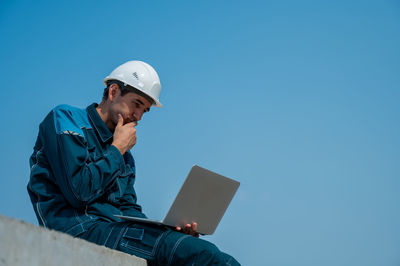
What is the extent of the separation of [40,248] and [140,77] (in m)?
2.28

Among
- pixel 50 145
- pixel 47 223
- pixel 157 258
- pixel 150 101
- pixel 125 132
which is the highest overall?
pixel 150 101

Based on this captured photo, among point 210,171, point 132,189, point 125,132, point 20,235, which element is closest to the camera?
point 20,235

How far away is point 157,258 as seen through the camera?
113 inches

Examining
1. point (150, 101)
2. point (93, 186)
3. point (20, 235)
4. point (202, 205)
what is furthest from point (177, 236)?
point (150, 101)

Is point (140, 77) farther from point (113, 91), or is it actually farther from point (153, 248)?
point (153, 248)

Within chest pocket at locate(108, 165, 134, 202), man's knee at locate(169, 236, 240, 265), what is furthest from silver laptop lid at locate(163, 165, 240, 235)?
chest pocket at locate(108, 165, 134, 202)

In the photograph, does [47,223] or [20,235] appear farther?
[47,223]

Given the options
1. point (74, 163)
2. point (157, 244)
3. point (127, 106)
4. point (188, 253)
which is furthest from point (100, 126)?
point (188, 253)

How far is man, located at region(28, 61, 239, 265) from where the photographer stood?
287cm

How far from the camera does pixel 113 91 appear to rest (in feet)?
12.8

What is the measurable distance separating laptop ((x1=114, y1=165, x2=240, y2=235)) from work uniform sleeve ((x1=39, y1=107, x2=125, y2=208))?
26 centimetres

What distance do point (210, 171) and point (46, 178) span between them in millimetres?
1071

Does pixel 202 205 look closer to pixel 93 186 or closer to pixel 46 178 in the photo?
pixel 93 186

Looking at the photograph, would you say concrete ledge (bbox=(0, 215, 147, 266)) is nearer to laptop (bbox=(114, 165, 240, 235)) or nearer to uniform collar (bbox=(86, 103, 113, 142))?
laptop (bbox=(114, 165, 240, 235))
